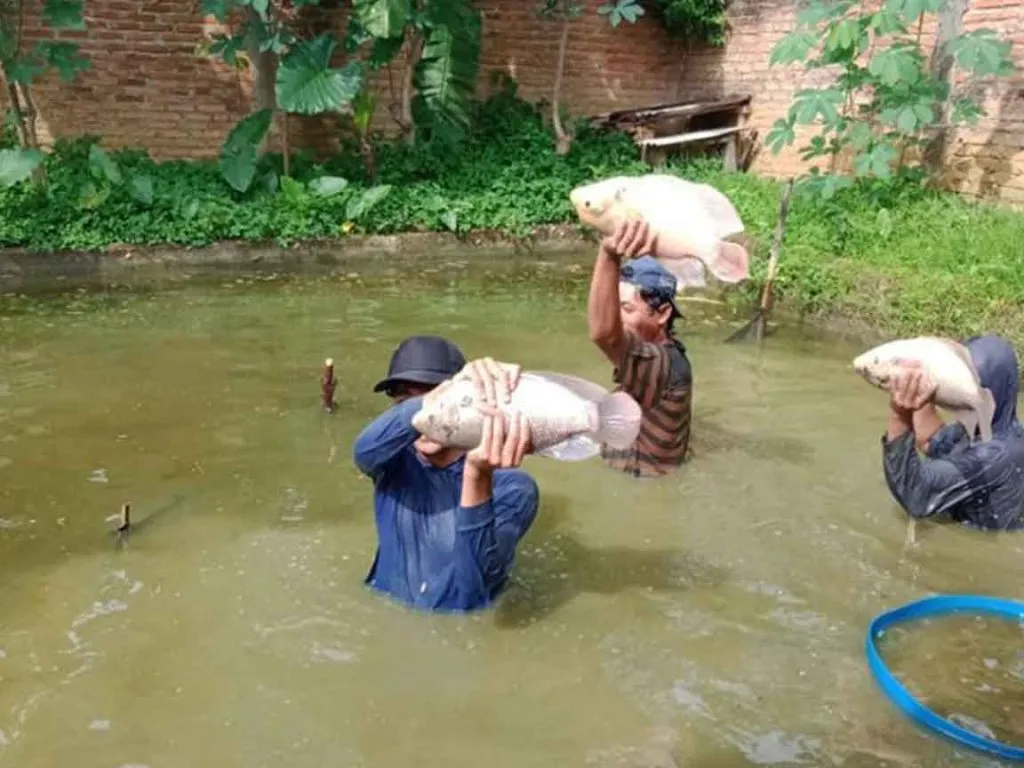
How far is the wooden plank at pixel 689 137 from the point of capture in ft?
40.4

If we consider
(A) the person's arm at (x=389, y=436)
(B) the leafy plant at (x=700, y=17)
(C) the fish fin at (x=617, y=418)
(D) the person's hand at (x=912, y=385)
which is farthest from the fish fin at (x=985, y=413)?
(B) the leafy plant at (x=700, y=17)

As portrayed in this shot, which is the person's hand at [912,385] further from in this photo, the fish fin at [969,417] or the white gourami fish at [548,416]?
the white gourami fish at [548,416]

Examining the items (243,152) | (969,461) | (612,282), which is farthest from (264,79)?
(969,461)

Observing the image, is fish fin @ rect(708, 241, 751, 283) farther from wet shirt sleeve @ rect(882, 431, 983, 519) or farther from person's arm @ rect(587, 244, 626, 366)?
wet shirt sleeve @ rect(882, 431, 983, 519)

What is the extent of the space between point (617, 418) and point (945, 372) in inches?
62.0

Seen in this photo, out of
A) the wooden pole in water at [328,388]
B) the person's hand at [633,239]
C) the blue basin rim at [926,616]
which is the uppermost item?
the person's hand at [633,239]

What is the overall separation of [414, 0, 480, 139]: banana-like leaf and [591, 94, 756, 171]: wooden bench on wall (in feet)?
6.12

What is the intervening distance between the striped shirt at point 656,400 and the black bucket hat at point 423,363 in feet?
4.29

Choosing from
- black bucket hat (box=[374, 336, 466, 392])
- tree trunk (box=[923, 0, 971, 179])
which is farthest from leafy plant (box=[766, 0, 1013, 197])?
black bucket hat (box=[374, 336, 466, 392])

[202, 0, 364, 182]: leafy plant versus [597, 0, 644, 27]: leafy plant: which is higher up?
[597, 0, 644, 27]: leafy plant

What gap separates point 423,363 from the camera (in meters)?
3.34

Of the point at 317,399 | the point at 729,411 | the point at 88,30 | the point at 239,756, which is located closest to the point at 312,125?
the point at 88,30

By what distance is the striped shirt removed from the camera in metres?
4.64

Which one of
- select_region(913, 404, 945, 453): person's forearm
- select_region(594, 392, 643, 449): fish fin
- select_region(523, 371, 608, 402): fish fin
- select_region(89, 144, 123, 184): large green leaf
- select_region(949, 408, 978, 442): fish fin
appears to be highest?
select_region(89, 144, 123, 184): large green leaf
